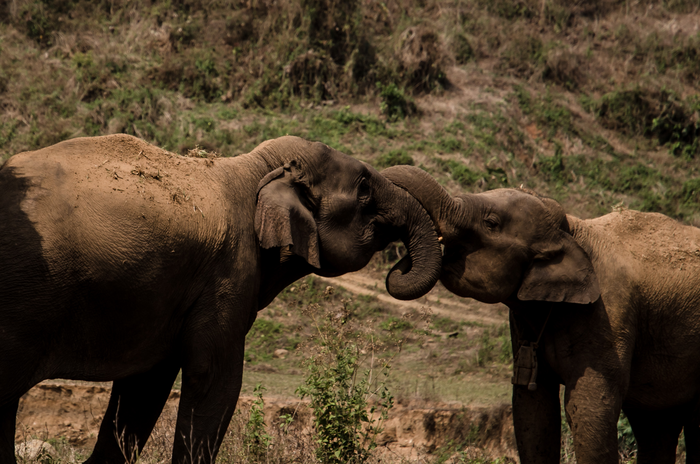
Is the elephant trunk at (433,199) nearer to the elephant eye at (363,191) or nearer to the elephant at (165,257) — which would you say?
the elephant at (165,257)

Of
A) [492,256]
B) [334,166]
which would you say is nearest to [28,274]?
[334,166]

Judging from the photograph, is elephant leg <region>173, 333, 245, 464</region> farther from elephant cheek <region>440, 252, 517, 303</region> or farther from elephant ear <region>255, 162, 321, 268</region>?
elephant cheek <region>440, 252, 517, 303</region>

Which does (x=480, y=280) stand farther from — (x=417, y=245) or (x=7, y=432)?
(x=7, y=432)

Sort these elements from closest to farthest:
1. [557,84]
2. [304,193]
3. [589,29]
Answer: [304,193] → [557,84] → [589,29]

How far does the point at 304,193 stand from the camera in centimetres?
615

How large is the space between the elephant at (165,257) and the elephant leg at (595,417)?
1374 mm

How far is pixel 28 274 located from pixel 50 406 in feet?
16.2

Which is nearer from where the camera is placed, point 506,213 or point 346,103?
point 506,213

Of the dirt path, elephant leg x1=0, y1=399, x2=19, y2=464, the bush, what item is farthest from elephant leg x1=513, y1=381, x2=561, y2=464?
the bush

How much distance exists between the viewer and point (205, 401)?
5.56 m

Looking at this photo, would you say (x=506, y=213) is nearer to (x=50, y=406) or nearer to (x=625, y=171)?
(x=50, y=406)

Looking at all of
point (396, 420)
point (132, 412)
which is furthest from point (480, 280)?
point (396, 420)

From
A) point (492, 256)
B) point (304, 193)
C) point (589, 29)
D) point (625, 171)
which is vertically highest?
point (304, 193)

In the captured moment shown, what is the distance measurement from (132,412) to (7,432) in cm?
115
